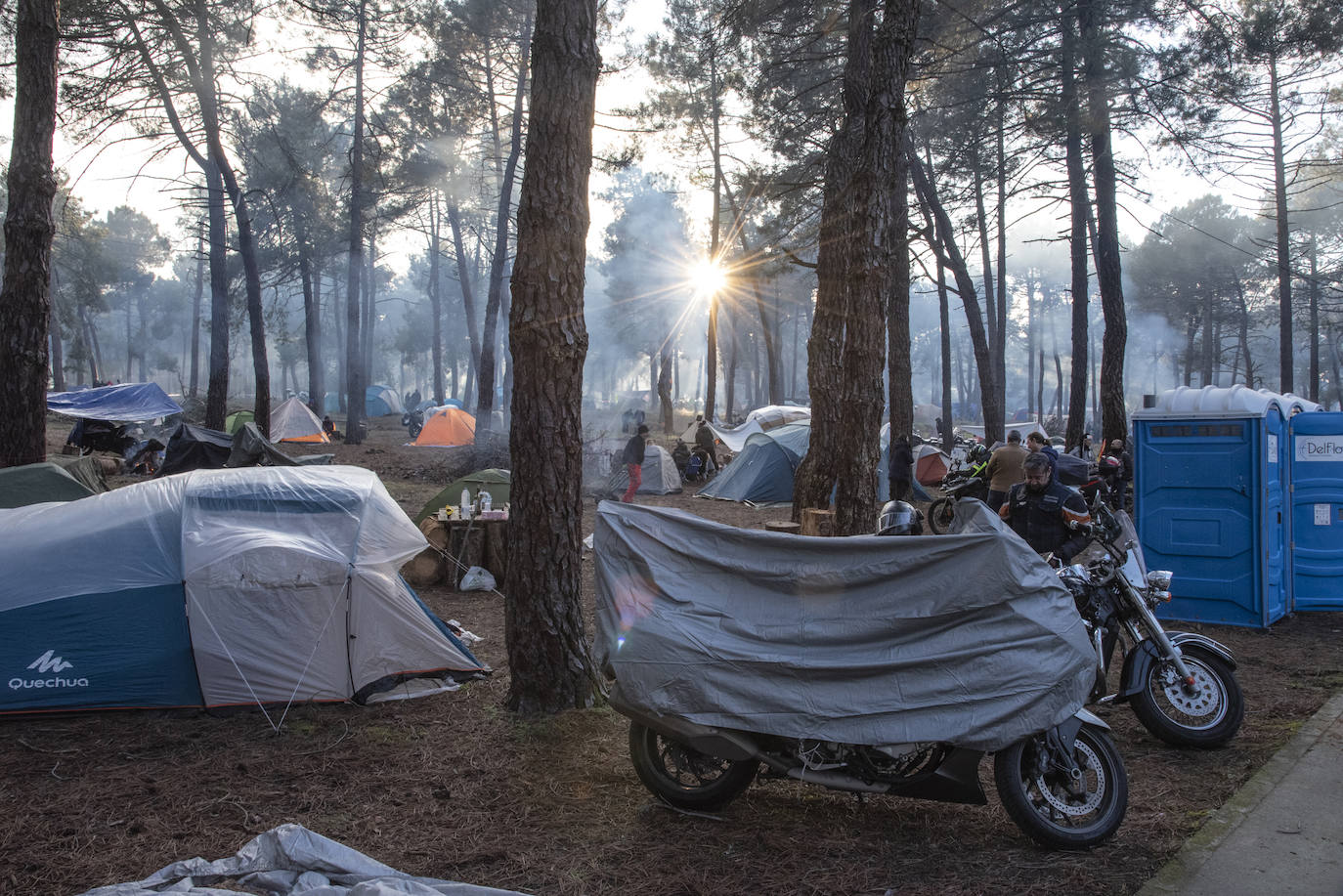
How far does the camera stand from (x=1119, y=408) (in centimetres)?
1416

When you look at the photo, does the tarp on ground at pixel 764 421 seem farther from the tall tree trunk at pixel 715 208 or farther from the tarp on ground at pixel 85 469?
the tarp on ground at pixel 85 469

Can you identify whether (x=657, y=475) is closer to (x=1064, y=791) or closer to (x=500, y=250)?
(x=500, y=250)

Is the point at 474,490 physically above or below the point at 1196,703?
above

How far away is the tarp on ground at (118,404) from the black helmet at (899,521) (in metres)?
19.1

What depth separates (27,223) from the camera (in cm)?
802

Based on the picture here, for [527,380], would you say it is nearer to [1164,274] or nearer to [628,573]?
[628,573]

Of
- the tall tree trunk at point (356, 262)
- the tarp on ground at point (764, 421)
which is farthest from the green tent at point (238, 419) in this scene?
the tarp on ground at point (764, 421)

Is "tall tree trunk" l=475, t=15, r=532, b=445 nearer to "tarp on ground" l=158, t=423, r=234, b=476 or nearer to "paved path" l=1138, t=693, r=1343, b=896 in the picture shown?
"tarp on ground" l=158, t=423, r=234, b=476

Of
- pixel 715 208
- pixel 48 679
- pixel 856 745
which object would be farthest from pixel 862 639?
pixel 715 208

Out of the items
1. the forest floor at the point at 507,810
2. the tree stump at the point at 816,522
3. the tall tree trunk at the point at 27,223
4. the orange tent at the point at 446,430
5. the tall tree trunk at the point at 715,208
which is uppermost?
the tall tree trunk at the point at 715,208

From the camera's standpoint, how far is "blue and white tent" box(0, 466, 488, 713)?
5.08 meters

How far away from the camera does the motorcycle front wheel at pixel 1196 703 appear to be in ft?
15.4

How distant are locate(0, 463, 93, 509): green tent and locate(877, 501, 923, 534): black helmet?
733 cm

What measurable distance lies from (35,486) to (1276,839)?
9858 millimetres
